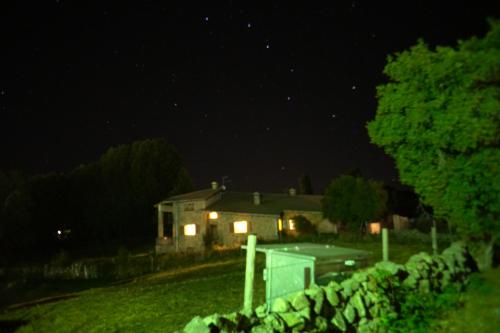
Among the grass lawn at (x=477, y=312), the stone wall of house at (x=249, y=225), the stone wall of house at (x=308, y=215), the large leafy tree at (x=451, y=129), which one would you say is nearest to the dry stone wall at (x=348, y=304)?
the grass lawn at (x=477, y=312)

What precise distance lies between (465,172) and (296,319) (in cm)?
675

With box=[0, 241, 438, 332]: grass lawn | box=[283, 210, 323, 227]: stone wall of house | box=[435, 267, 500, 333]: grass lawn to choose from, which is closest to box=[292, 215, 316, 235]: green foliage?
box=[283, 210, 323, 227]: stone wall of house

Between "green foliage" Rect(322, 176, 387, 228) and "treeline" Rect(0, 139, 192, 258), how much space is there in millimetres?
28387

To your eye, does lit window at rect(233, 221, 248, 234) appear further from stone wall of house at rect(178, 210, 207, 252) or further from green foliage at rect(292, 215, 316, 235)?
green foliage at rect(292, 215, 316, 235)

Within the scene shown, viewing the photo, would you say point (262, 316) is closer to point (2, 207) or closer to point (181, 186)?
point (2, 207)

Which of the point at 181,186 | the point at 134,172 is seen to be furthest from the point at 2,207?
the point at 181,186

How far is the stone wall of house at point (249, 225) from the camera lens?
41.6m

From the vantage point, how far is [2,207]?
48.1 m

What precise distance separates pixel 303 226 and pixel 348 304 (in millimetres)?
33039

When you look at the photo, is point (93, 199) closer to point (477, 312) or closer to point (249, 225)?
point (249, 225)

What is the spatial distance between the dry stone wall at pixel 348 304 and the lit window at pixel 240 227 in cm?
3174

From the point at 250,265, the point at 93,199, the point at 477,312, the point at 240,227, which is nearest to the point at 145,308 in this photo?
the point at 250,265

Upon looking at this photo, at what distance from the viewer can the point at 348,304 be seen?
8156 mm

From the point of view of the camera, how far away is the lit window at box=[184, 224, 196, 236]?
4466cm
